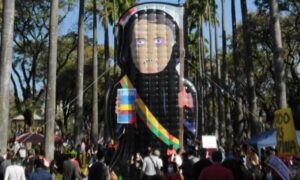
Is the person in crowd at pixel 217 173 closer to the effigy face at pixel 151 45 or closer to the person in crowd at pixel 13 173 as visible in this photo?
the person in crowd at pixel 13 173

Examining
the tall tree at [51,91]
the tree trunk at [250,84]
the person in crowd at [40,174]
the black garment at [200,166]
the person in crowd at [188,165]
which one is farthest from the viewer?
the tree trunk at [250,84]

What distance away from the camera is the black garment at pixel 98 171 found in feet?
34.4

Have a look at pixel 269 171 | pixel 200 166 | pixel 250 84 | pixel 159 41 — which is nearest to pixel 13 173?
pixel 200 166

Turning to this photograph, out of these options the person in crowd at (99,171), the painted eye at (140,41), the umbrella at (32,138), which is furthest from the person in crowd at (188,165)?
the umbrella at (32,138)

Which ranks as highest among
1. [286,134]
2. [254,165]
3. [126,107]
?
[126,107]

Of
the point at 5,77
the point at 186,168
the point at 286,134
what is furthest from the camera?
→ the point at 5,77

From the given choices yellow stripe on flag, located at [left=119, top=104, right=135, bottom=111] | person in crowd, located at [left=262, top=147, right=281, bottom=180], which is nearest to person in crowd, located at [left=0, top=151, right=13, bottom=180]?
person in crowd, located at [left=262, top=147, right=281, bottom=180]

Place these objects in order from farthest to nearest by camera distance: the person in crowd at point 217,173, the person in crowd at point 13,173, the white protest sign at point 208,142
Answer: the white protest sign at point 208,142
the person in crowd at point 13,173
the person in crowd at point 217,173

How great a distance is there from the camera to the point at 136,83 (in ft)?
72.8

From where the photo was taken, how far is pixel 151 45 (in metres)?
22.1

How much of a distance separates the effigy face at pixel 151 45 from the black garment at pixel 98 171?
11652mm

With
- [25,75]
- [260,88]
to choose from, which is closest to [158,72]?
[25,75]

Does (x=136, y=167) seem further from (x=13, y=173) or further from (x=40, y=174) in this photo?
(x=40, y=174)

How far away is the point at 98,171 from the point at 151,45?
12.2 metres
